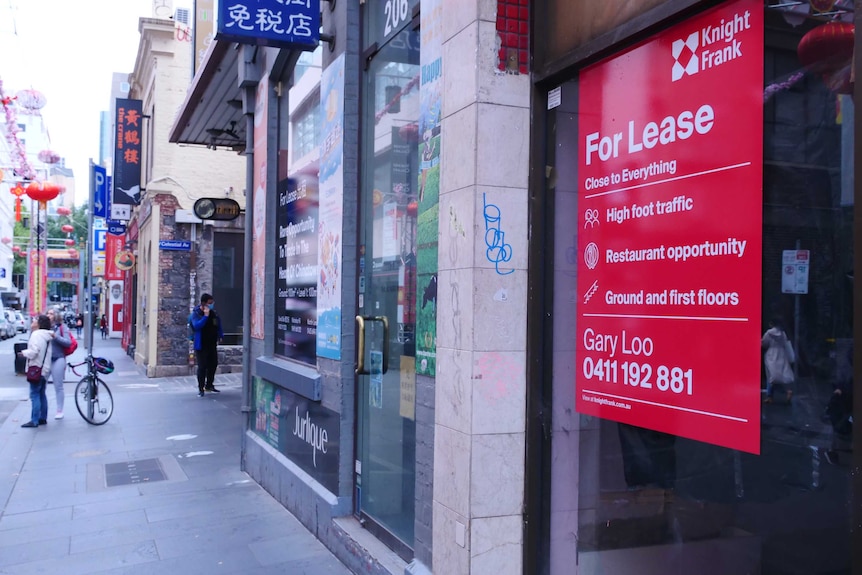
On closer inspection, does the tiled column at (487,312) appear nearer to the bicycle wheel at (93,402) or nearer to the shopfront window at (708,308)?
the shopfront window at (708,308)

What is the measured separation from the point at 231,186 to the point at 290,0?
14.1m

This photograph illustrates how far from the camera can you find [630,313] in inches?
128

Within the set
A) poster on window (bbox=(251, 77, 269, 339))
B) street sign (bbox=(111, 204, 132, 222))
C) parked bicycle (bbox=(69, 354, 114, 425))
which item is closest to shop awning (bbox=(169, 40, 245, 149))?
poster on window (bbox=(251, 77, 269, 339))

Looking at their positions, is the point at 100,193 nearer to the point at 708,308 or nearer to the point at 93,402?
the point at 93,402

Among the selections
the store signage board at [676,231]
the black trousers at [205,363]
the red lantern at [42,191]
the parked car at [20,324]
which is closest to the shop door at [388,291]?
the store signage board at [676,231]

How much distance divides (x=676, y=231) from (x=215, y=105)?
32.1 ft

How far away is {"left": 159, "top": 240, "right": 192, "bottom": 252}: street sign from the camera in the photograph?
1914 cm

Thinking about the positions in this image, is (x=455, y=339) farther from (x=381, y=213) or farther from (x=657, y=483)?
(x=381, y=213)

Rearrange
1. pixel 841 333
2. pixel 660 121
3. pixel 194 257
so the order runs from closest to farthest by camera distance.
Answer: pixel 841 333
pixel 660 121
pixel 194 257

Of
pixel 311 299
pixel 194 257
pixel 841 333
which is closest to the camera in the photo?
pixel 841 333

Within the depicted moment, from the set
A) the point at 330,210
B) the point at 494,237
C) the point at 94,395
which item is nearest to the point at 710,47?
the point at 494,237

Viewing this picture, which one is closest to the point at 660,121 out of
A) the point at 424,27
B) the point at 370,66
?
the point at 424,27

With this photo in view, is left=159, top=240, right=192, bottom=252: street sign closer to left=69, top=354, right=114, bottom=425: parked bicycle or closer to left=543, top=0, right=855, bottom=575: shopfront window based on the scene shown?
left=69, top=354, right=114, bottom=425: parked bicycle

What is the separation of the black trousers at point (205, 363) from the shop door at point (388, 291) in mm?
10511
